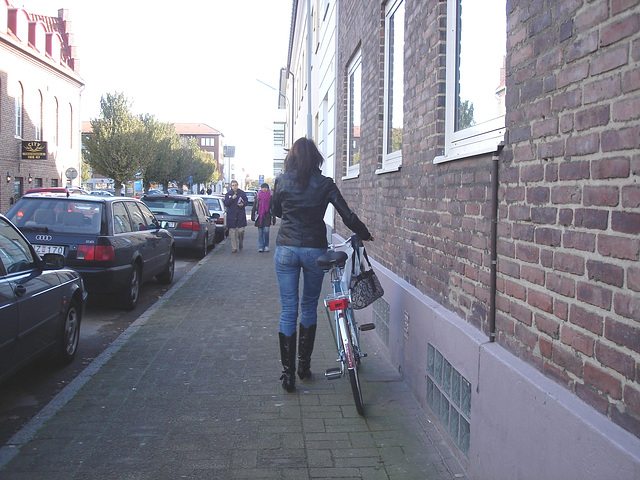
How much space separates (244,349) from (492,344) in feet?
11.9

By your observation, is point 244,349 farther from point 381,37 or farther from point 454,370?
point 381,37

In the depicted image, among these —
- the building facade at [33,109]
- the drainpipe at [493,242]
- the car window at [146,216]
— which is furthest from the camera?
the building facade at [33,109]

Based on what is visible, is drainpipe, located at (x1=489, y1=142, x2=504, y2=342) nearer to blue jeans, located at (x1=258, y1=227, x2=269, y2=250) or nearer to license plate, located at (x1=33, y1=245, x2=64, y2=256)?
license plate, located at (x1=33, y1=245, x2=64, y2=256)

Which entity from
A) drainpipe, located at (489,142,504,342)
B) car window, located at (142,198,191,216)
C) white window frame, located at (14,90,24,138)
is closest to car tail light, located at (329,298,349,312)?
drainpipe, located at (489,142,504,342)

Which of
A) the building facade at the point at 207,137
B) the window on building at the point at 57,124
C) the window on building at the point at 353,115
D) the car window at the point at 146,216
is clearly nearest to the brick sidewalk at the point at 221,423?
the window on building at the point at 353,115

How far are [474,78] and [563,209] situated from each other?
69.2 inches

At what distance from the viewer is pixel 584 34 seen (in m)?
2.34

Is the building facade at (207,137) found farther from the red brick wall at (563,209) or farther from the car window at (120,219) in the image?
the red brick wall at (563,209)

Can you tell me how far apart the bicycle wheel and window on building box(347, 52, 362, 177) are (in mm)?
4749

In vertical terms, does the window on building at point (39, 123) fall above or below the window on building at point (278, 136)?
below

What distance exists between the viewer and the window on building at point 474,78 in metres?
3.54

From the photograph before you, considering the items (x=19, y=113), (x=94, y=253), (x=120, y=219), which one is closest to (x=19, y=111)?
(x=19, y=113)

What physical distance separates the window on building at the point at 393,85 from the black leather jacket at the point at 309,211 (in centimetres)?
136

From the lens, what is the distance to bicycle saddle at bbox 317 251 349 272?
180 inches
